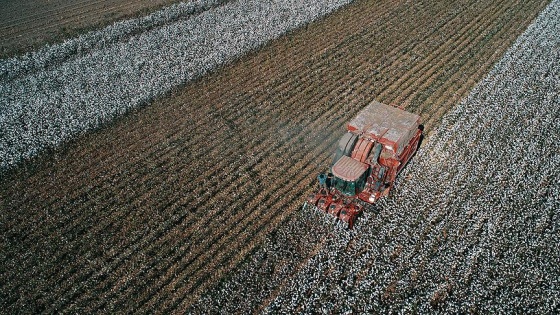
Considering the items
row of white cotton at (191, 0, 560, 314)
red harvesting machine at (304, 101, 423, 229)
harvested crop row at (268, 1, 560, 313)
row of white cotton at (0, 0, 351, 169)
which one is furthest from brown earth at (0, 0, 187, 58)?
harvested crop row at (268, 1, 560, 313)

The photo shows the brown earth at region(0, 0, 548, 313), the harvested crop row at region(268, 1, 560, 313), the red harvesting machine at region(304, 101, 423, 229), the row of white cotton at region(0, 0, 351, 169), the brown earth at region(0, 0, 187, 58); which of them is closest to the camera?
the harvested crop row at region(268, 1, 560, 313)

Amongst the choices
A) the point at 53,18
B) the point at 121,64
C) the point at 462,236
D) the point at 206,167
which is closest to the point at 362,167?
the point at 462,236

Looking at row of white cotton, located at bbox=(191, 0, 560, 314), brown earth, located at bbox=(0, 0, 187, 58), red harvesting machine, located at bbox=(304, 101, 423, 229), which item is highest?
brown earth, located at bbox=(0, 0, 187, 58)

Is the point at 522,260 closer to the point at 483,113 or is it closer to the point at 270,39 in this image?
the point at 483,113

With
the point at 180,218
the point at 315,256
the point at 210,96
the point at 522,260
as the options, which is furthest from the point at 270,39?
the point at 522,260

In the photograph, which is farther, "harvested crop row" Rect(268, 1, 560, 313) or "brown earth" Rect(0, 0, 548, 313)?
"brown earth" Rect(0, 0, 548, 313)

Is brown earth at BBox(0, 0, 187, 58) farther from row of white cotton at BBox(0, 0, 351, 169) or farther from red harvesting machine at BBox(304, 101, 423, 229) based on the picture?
red harvesting machine at BBox(304, 101, 423, 229)
